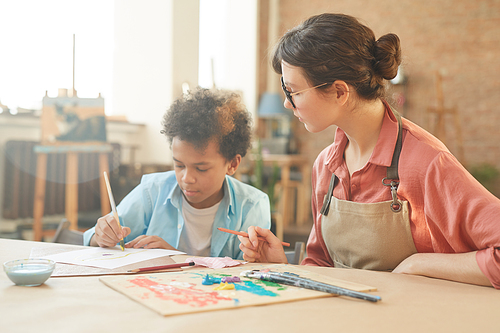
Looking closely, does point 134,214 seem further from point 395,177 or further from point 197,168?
point 395,177

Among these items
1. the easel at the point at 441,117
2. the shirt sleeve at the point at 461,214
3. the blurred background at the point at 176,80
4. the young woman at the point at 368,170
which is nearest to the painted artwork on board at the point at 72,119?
the blurred background at the point at 176,80

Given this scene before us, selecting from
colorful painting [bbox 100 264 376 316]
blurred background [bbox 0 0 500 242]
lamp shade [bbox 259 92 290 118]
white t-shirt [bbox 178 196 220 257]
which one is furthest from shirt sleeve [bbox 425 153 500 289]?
lamp shade [bbox 259 92 290 118]

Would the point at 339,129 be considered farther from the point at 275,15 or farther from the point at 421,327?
the point at 275,15

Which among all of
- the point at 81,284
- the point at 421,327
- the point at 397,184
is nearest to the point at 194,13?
the point at 397,184

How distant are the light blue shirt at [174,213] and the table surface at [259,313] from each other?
2.27 feet

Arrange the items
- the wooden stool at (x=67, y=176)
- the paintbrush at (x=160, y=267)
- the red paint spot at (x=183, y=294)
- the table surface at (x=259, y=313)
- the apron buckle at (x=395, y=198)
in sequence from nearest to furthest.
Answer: the table surface at (x=259, y=313)
the red paint spot at (x=183, y=294)
the paintbrush at (x=160, y=267)
the apron buckle at (x=395, y=198)
the wooden stool at (x=67, y=176)

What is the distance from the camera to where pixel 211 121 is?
5.14 feet

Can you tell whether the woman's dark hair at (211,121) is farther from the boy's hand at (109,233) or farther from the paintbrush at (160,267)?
the paintbrush at (160,267)

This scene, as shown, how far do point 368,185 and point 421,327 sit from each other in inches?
24.3

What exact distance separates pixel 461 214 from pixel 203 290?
582 millimetres

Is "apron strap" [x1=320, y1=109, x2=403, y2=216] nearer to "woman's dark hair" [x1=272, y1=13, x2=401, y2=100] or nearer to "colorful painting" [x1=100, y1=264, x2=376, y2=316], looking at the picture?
"woman's dark hair" [x1=272, y1=13, x2=401, y2=100]

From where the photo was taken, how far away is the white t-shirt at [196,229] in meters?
1.56

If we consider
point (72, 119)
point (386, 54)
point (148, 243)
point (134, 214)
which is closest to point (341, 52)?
point (386, 54)

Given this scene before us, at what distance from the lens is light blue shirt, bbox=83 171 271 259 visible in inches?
60.6
